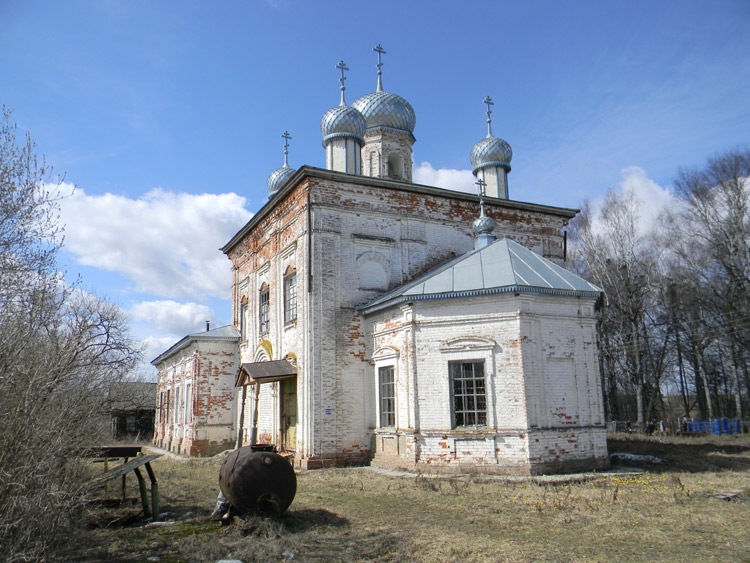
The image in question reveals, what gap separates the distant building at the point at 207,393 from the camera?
19.5m

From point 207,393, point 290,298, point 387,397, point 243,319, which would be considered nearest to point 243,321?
point 243,319

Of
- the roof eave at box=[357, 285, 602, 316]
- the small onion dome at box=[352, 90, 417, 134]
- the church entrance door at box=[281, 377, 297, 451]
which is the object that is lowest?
the church entrance door at box=[281, 377, 297, 451]

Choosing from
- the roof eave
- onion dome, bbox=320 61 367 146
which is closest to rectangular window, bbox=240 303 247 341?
onion dome, bbox=320 61 367 146

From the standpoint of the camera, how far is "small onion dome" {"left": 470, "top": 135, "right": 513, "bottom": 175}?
67.1 ft

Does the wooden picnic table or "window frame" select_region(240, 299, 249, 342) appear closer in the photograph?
the wooden picnic table

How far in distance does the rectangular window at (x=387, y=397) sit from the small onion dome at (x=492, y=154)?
9.61 m

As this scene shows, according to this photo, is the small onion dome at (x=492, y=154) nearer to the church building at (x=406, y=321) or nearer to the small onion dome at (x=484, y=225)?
the church building at (x=406, y=321)

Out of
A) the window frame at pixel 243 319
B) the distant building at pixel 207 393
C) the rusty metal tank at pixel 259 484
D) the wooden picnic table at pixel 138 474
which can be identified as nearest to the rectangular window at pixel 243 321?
the window frame at pixel 243 319

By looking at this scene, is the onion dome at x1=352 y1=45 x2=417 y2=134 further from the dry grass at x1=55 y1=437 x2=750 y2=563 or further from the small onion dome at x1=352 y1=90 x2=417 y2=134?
the dry grass at x1=55 y1=437 x2=750 y2=563

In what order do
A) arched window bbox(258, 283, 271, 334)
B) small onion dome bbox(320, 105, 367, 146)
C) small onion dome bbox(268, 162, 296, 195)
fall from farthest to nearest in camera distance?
small onion dome bbox(268, 162, 296, 195), arched window bbox(258, 283, 271, 334), small onion dome bbox(320, 105, 367, 146)

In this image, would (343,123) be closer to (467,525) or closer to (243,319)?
(243,319)

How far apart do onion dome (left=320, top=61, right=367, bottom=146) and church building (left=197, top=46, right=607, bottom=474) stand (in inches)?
1.7

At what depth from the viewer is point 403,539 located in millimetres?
6715

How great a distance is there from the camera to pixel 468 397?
40.1 feet
